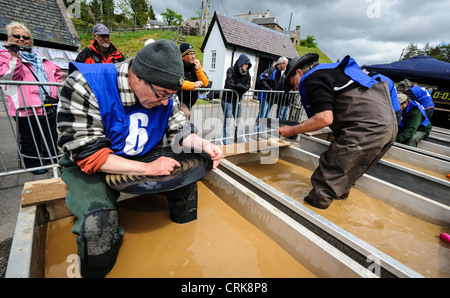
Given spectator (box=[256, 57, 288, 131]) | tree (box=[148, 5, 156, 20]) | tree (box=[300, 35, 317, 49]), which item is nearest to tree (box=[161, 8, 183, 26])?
tree (box=[148, 5, 156, 20])

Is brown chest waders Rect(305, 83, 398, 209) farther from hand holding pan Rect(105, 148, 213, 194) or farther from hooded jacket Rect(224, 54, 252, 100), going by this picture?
hooded jacket Rect(224, 54, 252, 100)

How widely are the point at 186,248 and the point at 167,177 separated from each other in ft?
2.24

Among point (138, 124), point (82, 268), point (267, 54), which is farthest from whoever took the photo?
point (267, 54)

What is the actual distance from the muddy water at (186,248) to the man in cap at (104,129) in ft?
0.84

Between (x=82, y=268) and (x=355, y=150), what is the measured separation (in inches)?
104

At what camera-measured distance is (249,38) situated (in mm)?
16797

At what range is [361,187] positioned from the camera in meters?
2.92

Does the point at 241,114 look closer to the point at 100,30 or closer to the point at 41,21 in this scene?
the point at 100,30

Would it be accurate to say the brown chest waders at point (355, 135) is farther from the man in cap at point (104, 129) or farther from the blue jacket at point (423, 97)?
the blue jacket at point (423, 97)

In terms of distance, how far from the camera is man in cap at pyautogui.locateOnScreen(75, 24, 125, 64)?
3322mm

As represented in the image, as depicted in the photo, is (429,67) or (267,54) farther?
(267,54)

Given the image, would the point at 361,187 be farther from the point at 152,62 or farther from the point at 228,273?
the point at 152,62

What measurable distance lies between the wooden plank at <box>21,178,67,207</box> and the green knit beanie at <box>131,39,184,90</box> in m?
1.34
